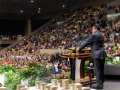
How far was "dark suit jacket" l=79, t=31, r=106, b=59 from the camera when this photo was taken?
8531mm

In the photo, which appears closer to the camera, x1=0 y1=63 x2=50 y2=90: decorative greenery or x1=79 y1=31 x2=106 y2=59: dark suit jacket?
x1=0 y1=63 x2=50 y2=90: decorative greenery

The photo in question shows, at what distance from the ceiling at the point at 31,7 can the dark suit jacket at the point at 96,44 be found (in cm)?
3506

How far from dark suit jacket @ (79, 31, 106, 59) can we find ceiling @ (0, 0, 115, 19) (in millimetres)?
35063

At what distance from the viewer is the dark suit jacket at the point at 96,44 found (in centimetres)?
853

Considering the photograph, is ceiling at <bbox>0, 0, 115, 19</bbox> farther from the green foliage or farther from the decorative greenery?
the decorative greenery

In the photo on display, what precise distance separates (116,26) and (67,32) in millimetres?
7781

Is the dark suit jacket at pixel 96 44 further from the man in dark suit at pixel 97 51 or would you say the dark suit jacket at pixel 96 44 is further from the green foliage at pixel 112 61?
the green foliage at pixel 112 61

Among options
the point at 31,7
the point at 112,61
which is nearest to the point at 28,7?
the point at 31,7

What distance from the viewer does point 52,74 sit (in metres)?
8.98

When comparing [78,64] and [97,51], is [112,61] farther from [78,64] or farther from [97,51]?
[97,51]

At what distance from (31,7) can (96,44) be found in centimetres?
4022

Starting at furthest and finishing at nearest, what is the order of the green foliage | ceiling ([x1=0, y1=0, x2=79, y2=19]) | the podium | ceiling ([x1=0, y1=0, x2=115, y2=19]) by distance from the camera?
ceiling ([x1=0, y1=0, x2=79, y2=19])
ceiling ([x1=0, y1=0, x2=115, y2=19])
the green foliage
the podium

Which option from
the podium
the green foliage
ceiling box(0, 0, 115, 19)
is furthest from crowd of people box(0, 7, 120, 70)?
the podium

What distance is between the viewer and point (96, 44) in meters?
8.70
